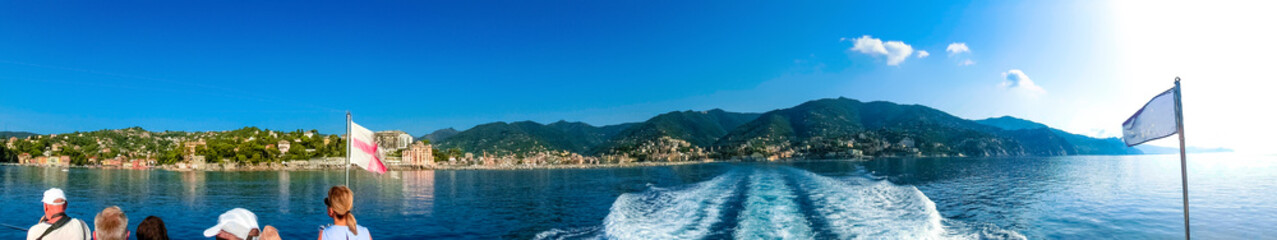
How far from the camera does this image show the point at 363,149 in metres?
9.85

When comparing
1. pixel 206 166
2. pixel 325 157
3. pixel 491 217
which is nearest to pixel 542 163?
pixel 325 157

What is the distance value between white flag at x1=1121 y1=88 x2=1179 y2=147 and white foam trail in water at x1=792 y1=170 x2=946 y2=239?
6.49m

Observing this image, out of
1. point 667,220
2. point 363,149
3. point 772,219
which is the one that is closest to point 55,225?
point 363,149

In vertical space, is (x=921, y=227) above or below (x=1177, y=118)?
below

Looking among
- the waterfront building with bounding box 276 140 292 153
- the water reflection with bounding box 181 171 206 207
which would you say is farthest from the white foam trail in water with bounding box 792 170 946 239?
the waterfront building with bounding box 276 140 292 153

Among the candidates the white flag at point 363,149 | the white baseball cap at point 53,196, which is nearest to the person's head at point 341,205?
the white baseball cap at point 53,196

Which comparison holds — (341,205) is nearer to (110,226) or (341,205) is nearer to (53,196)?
(110,226)

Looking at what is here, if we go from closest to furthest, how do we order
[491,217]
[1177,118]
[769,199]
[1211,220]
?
1. [1177,118]
2. [1211,220]
3. [491,217]
4. [769,199]

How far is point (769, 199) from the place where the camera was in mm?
29219

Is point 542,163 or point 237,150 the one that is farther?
point 542,163

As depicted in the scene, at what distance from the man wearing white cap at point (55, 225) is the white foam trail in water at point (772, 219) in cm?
1417

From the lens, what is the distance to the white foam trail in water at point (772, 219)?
56.3 feet

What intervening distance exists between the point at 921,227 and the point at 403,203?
29.6 metres

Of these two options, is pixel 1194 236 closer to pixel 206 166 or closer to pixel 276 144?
pixel 206 166
